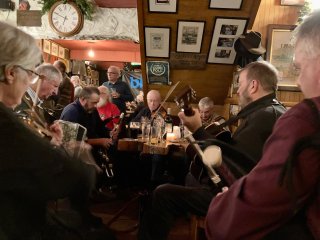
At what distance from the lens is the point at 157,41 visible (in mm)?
3842

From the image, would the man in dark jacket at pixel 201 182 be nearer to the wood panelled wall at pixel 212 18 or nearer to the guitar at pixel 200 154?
the guitar at pixel 200 154

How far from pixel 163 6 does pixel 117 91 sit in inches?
90.5

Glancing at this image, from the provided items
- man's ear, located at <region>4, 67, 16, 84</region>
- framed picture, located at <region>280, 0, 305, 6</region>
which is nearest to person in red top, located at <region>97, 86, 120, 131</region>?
framed picture, located at <region>280, 0, 305, 6</region>

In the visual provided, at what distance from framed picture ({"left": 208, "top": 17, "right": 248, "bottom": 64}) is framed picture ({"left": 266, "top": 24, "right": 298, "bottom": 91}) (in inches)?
14.1

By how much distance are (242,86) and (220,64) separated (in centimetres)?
185

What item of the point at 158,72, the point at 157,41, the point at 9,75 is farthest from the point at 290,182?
the point at 158,72

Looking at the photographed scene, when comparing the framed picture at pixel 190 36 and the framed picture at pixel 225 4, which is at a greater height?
the framed picture at pixel 225 4

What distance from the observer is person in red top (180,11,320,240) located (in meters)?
0.84

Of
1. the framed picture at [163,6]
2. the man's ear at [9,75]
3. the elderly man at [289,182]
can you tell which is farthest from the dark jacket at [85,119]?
the elderly man at [289,182]

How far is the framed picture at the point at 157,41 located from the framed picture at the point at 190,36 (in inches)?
5.7

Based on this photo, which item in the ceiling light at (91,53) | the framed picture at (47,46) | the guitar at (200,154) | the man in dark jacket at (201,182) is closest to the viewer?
the guitar at (200,154)

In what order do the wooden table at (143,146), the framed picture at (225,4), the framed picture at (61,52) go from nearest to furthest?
Answer: 1. the wooden table at (143,146)
2. the framed picture at (225,4)
3. the framed picture at (61,52)

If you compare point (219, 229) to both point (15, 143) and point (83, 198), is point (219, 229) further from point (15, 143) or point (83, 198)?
point (15, 143)

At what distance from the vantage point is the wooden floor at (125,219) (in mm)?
3043
